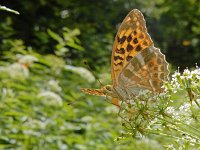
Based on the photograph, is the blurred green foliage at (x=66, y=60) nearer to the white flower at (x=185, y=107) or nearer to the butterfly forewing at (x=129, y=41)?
the butterfly forewing at (x=129, y=41)

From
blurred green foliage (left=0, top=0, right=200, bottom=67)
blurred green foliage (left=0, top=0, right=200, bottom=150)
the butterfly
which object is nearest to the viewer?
the butterfly

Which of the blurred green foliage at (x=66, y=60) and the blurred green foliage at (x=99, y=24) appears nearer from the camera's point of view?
the blurred green foliage at (x=66, y=60)

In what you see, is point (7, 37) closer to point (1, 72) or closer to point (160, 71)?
point (1, 72)

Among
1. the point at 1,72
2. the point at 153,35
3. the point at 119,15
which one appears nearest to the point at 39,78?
the point at 1,72

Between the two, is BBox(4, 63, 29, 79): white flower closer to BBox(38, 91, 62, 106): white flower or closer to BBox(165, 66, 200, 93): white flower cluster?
BBox(38, 91, 62, 106): white flower

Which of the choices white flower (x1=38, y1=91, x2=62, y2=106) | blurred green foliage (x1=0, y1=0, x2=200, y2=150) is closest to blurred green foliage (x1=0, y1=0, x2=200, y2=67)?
blurred green foliage (x1=0, y1=0, x2=200, y2=150)

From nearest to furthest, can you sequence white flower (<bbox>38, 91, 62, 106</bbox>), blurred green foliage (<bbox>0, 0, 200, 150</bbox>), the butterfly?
1. the butterfly
2. white flower (<bbox>38, 91, 62, 106</bbox>)
3. blurred green foliage (<bbox>0, 0, 200, 150</bbox>)

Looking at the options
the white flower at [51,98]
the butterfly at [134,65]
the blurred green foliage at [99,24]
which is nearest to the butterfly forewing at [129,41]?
the butterfly at [134,65]
